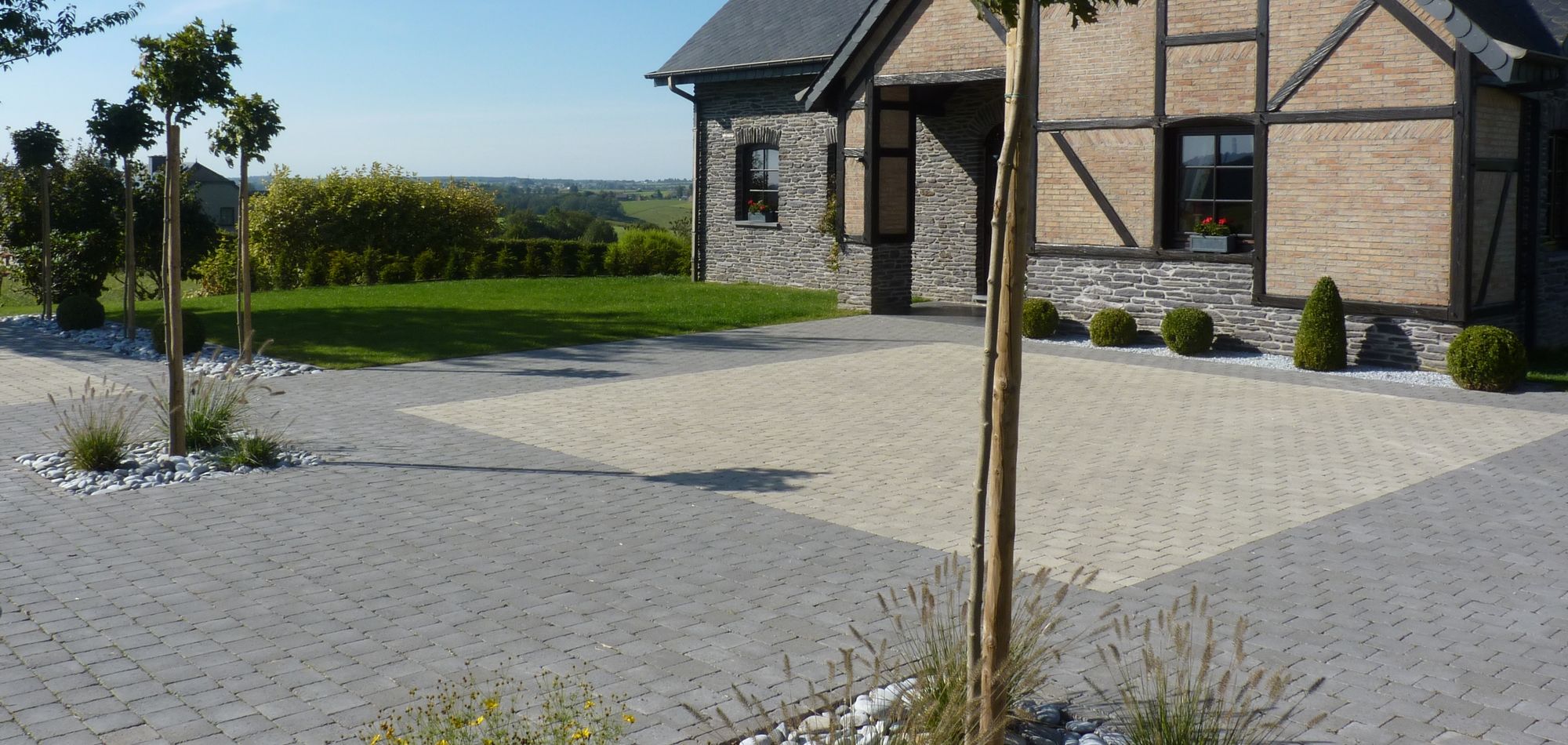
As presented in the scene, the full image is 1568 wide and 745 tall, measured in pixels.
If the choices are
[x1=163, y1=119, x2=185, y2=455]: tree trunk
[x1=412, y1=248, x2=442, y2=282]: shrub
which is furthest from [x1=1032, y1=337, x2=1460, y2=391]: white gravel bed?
[x1=412, y1=248, x2=442, y2=282]: shrub

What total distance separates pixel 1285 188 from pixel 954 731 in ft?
40.4

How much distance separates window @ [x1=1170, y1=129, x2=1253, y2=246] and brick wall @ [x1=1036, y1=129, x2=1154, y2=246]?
383 mm

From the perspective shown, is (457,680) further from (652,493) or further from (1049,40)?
(1049,40)

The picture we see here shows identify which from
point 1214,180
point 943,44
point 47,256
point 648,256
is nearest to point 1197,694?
point 1214,180

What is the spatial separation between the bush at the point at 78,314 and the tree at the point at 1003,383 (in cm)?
1692

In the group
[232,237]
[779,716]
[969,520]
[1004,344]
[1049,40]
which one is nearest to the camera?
[1004,344]

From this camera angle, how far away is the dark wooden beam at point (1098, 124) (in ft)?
52.7

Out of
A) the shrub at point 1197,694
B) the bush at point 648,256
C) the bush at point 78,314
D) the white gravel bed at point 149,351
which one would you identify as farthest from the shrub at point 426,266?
the shrub at point 1197,694

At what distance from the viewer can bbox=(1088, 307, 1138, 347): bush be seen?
1628 centimetres

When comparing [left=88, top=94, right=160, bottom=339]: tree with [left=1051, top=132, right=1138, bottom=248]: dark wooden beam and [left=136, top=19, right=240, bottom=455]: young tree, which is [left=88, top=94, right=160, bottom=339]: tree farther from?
[left=1051, top=132, right=1138, bottom=248]: dark wooden beam

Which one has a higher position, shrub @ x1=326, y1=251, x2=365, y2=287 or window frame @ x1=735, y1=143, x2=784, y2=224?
window frame @ x1=735, y1=143, x2=784, y2=224

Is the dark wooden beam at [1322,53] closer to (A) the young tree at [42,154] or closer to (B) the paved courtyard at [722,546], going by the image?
(B) the paved courtyard at [722,546]

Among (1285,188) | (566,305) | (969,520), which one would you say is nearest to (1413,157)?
(1285,188)

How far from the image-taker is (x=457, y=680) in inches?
207
